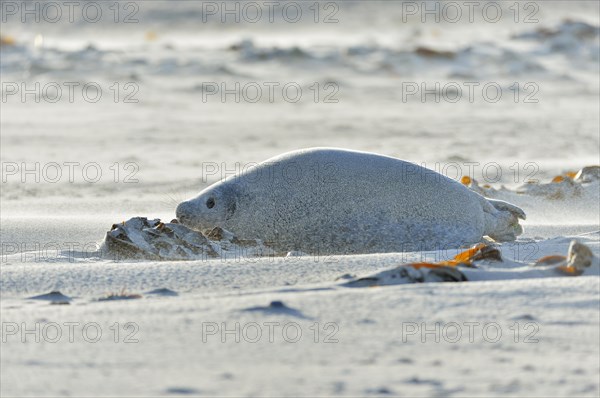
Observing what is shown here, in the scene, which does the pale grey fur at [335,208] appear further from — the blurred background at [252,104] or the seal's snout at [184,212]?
the blurred background at [252,104]

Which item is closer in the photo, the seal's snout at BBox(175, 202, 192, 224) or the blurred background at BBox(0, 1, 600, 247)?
the seal's snout at BBox(175, 202, 192, 224)

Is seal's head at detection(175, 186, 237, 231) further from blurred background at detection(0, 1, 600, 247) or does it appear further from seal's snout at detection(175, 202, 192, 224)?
blurred background at detection(0, 1, 600, 247)

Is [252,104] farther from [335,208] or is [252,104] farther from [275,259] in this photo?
[275,259]

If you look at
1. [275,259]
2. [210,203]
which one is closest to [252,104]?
[210,203]

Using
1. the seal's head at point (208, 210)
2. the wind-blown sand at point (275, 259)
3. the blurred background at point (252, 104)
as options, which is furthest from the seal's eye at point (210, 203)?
the blurred background at point (252, 104)

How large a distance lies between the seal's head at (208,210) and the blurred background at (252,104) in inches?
27.2

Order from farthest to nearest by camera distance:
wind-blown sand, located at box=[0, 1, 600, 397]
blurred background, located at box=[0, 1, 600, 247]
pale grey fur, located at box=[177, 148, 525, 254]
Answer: blurred background, located at box=[0, 1, 600, 247] → pale grey fur, located at box=[177, 148, 525, 254] → wind-blown sand, located at box=[0, 1, 600, 397]

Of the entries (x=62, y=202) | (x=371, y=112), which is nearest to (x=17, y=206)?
(x=62, y=202)

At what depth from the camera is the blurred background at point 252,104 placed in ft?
23.0

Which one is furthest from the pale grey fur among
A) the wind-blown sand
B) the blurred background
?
the blurred background

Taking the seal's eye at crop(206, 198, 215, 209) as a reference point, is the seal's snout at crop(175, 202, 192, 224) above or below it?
below

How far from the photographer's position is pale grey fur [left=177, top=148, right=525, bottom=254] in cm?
434

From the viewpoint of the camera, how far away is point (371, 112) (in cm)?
1116

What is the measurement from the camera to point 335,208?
4.37 m
